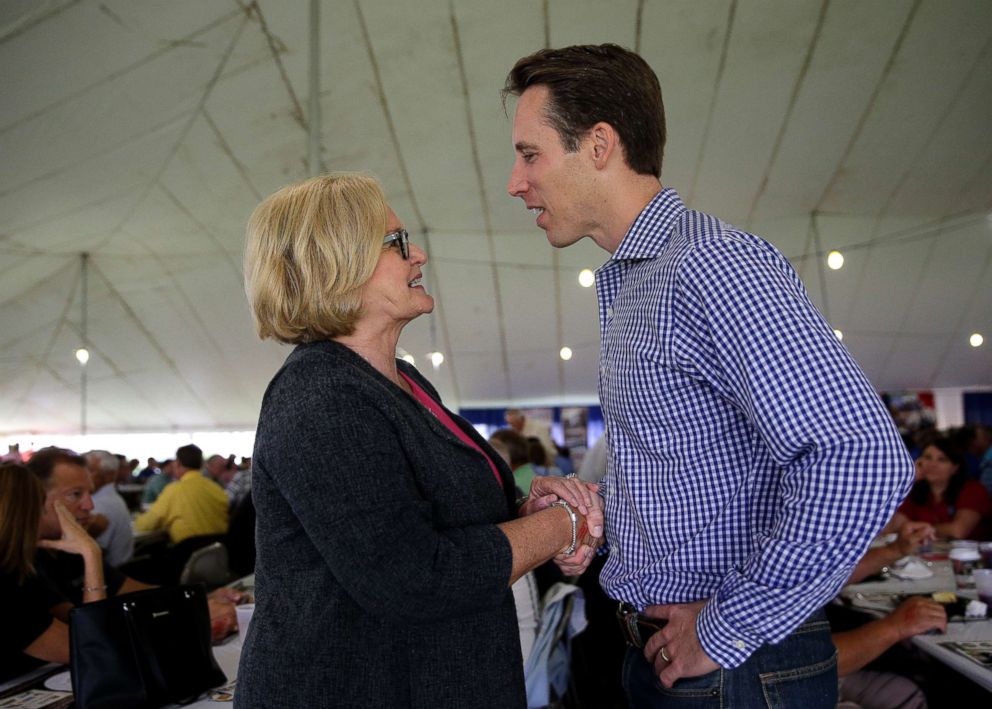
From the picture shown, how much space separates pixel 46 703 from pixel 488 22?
5.75 meters

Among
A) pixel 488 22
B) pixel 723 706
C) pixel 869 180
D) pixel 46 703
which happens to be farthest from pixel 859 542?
pixel 869 180

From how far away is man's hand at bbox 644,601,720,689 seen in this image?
1.06 m

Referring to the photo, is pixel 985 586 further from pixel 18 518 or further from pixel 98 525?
pixel 98 525

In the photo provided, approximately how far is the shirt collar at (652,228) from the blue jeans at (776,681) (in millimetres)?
588

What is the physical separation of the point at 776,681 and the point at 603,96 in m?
0.89

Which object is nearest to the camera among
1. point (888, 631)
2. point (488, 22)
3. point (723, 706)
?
point (723, 706)

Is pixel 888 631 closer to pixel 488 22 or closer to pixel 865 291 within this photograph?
pixel 488 22

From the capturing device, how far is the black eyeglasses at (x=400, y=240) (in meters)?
1.26

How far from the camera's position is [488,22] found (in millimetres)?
6363

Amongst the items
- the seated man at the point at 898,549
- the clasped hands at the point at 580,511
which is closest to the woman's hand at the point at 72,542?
the clasped hands at the point at 580,511

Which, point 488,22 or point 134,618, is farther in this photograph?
point 488,22

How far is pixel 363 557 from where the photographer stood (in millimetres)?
1001

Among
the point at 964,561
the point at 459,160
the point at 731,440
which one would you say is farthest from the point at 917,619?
the point at 459,160

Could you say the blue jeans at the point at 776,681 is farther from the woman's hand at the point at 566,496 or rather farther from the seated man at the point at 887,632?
the seated man at the point at 887,632
